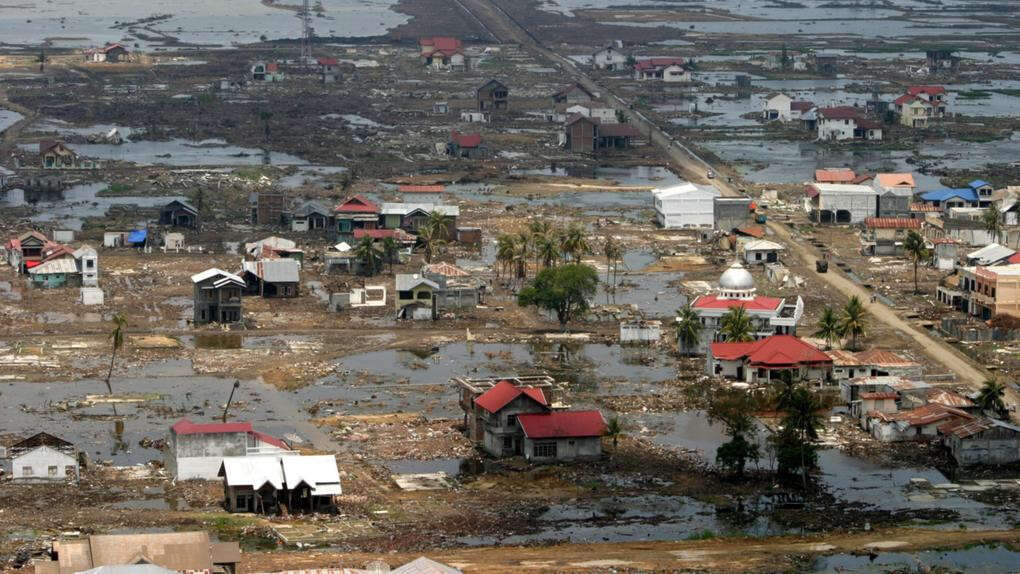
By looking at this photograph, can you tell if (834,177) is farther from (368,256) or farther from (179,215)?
(179,215)

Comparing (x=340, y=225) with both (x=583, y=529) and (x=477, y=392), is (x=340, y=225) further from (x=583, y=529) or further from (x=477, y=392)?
(x=583, y=529)

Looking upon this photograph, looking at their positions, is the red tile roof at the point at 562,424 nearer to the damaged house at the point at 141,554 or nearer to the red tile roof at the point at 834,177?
the damaged house at the point at 141,554

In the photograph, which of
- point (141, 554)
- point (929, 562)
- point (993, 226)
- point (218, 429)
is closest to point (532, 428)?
point (218, 429)

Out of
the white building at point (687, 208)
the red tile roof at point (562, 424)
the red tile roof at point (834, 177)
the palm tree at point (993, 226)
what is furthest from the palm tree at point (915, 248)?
the red tile roof at point (562, 424)

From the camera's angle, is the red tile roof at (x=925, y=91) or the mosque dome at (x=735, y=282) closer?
the mosque dome at (x=735, y=282)

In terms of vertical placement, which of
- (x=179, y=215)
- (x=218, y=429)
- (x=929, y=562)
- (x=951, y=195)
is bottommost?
(x=929, y=562)
